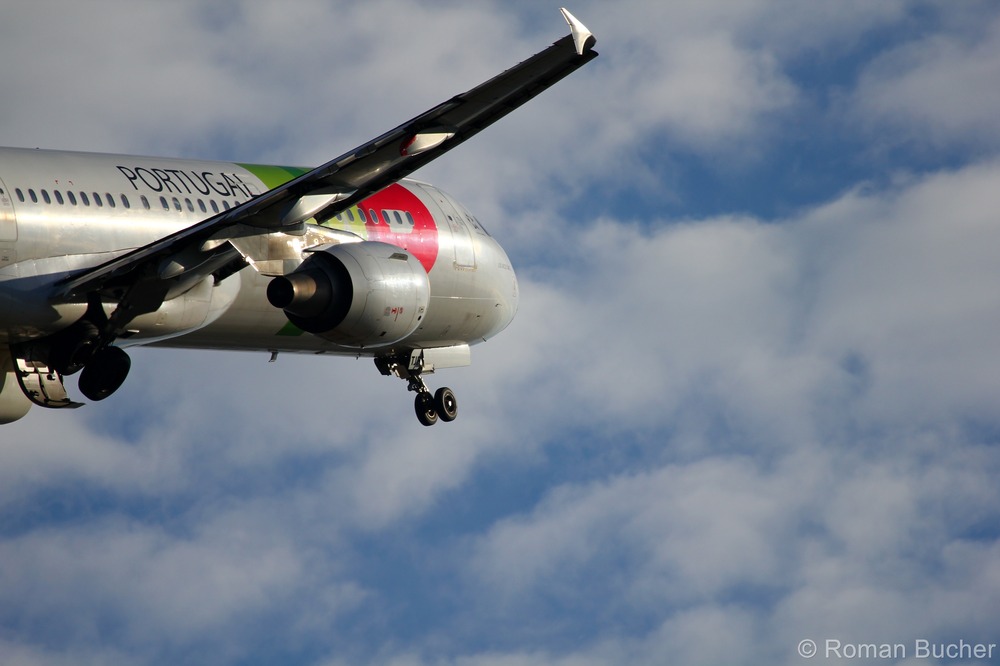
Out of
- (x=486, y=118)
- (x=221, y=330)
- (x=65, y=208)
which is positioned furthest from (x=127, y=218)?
(x=486, y=118)

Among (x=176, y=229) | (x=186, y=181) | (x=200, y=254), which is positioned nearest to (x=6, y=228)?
(x=200, y=254)

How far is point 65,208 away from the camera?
86.3 ft

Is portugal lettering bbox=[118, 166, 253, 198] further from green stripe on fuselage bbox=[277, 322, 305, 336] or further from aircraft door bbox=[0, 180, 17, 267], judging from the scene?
aircraft door bbox=[0, 180, 17, 267]

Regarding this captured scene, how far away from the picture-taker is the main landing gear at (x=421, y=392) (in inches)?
1374

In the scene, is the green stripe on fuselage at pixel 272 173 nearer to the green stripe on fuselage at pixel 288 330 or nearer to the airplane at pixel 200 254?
the airplane at pixel 200 254

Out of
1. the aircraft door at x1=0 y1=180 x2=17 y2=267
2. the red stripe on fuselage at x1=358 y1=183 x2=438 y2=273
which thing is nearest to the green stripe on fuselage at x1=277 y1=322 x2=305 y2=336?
the red stripe on fuselage at x1=358 y1=183 x2=438 y2=273

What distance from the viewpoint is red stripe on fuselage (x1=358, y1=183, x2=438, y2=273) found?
105ft

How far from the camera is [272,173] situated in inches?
1225

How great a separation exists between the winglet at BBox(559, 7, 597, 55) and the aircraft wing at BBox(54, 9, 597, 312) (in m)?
0.01

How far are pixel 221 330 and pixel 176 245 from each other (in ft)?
14.7

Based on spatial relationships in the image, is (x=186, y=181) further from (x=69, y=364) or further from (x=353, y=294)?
(x=353, y=294)

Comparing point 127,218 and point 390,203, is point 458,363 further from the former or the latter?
point 127,218

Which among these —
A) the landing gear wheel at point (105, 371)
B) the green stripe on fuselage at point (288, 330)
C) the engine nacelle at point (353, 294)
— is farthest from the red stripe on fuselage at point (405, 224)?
the landing gear wheel at point (105, 371)

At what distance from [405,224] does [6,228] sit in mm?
9069
